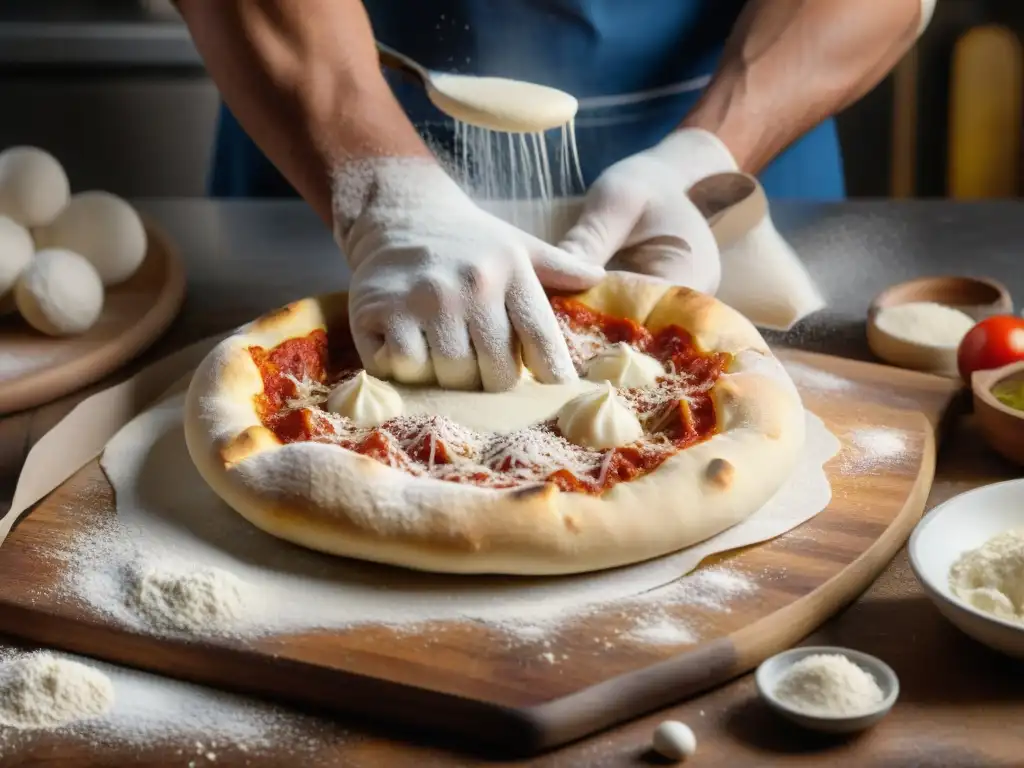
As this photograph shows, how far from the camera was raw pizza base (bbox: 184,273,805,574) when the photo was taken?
1312 millimetres

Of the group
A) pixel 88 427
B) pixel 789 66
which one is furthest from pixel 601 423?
pixel 789 66

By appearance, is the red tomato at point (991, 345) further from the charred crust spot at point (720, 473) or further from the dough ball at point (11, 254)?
the dough ball at point (11, 254)

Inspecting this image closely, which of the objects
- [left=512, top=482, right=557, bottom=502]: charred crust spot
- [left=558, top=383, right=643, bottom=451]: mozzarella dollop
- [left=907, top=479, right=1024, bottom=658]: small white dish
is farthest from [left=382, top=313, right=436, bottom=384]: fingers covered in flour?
[left=907, top=479, right=1024, bottom=658]: small white dish

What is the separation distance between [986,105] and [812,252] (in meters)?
1.69

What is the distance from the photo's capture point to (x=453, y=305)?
1.61 metres

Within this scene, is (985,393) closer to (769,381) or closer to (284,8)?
(769,381)

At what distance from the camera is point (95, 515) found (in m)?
1.51

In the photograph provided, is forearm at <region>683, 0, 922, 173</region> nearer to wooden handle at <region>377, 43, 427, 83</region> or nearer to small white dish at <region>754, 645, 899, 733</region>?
wooden handle at <region>377, 43, 427, 83</region>

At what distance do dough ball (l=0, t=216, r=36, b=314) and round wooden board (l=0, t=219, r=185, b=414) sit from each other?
0.24ft

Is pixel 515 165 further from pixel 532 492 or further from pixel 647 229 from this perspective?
pixel 532 492

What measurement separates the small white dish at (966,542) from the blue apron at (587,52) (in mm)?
1232

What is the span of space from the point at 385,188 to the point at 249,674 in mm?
794

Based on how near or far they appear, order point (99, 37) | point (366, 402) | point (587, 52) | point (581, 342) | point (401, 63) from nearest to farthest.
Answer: point (366, 402) → point (581, 342) → point (401, 63) → point (587, 52) → point (99, 37)

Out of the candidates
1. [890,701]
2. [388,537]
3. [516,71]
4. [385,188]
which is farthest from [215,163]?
[890,701]
